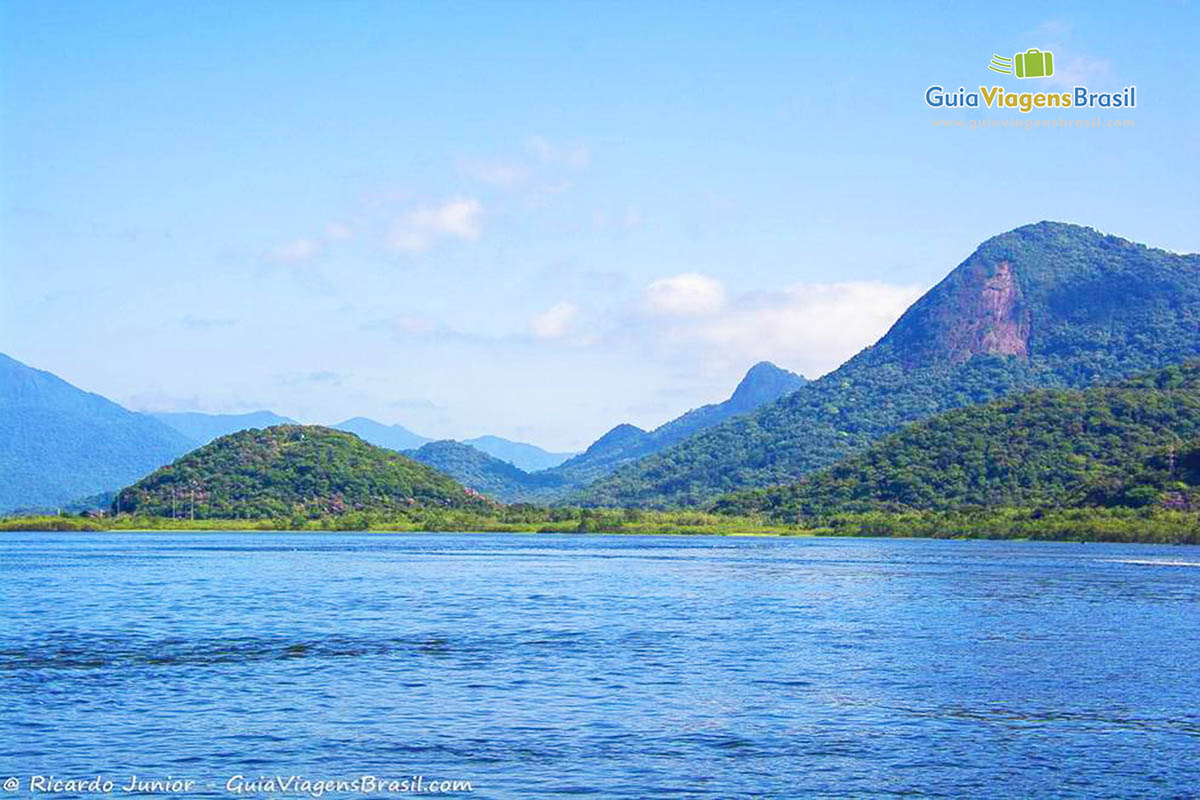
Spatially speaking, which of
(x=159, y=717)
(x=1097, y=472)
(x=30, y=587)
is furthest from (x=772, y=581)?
(x=1097, y=472)

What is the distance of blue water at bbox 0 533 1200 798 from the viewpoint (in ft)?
97.4

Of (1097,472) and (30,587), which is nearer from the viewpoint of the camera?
(30,587)

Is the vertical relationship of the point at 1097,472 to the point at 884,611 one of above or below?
above

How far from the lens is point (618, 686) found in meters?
40.9

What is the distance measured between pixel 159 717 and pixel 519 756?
10.6 meters

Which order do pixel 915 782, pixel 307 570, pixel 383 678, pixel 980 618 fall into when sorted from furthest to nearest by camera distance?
pixel 307 570, pixel 980 618, pixel 383 678, pixel 915 782

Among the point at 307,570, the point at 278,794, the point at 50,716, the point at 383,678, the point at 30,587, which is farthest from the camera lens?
the point at 307,570

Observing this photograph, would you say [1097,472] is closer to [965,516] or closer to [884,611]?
[965,516]

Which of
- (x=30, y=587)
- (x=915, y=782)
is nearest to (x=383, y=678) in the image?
(x=915, y=782)

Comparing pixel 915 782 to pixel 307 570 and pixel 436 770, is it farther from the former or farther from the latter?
pixel 307 570

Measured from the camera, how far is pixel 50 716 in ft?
115

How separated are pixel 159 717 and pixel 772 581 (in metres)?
61.3

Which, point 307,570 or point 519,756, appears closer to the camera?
point 519,756

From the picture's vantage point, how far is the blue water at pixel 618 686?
29.7 metres
